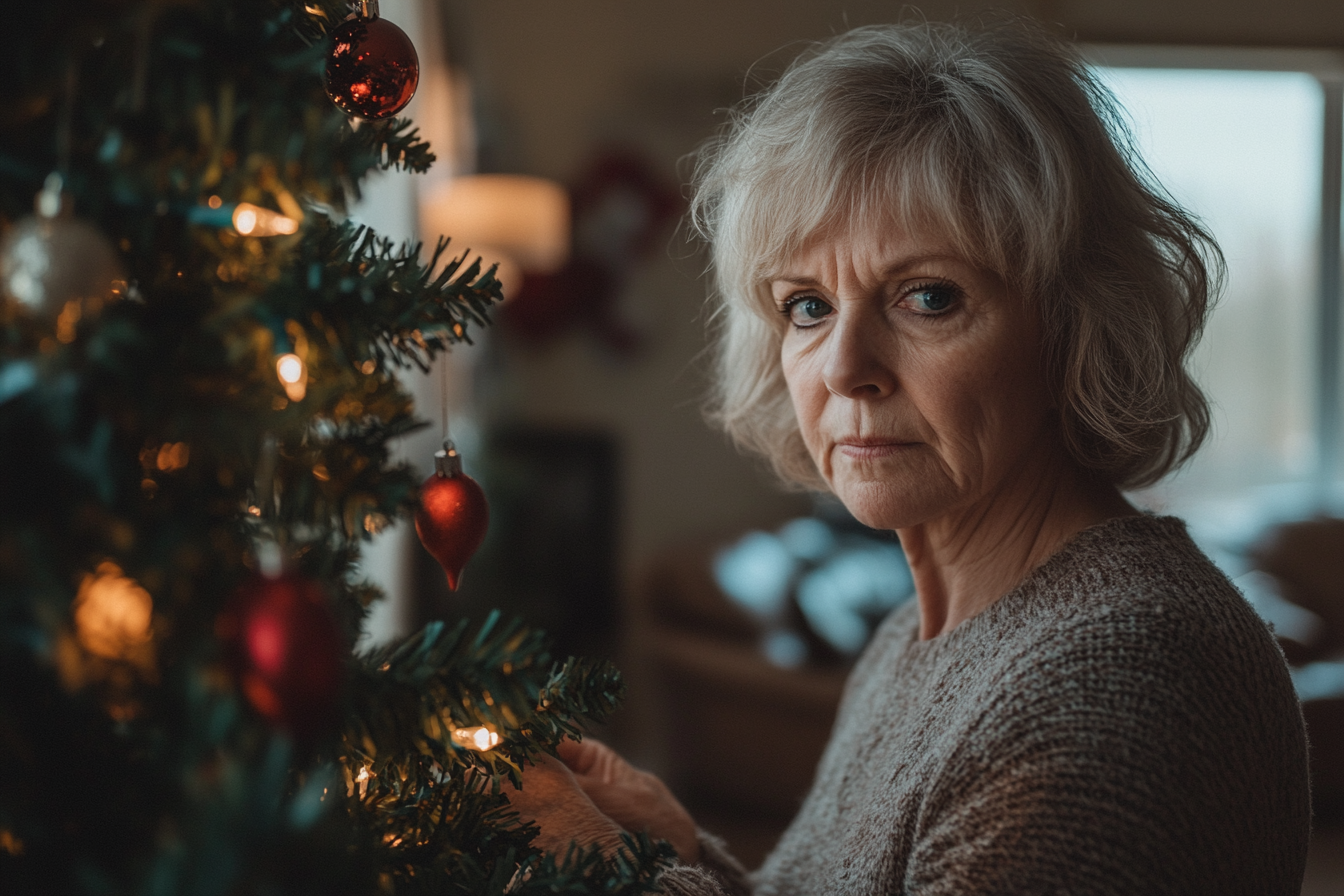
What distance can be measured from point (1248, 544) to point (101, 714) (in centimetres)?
455

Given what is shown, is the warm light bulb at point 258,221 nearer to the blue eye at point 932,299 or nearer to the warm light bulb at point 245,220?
the warm light bulb at point 245,220

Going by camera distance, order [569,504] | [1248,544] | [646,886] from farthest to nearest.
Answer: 1. [569,504]
2. [1248,544]
3. [646,886]

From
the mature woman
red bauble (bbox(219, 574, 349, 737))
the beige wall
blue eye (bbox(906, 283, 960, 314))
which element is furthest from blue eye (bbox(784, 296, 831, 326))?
the beige wall

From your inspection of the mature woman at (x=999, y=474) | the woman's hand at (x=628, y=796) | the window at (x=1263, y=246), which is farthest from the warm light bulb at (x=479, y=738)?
the window at (x=1263, y=246)

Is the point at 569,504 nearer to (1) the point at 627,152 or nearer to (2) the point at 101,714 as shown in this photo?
(1) the point at 627,152

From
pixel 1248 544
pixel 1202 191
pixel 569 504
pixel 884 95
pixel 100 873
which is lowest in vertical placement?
pixel 100 873

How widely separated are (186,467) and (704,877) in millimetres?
587

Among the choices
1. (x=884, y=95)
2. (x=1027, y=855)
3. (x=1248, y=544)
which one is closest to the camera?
(x=1027, y=855)

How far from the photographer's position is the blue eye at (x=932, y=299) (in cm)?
92

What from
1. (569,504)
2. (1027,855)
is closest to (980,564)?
(1027,855)

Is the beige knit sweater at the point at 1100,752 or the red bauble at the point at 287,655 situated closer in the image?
the red bauble at the point at 287,655

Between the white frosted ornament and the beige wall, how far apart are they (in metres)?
4.21

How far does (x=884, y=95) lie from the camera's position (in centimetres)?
94

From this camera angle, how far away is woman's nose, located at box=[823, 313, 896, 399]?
0.94 metres
